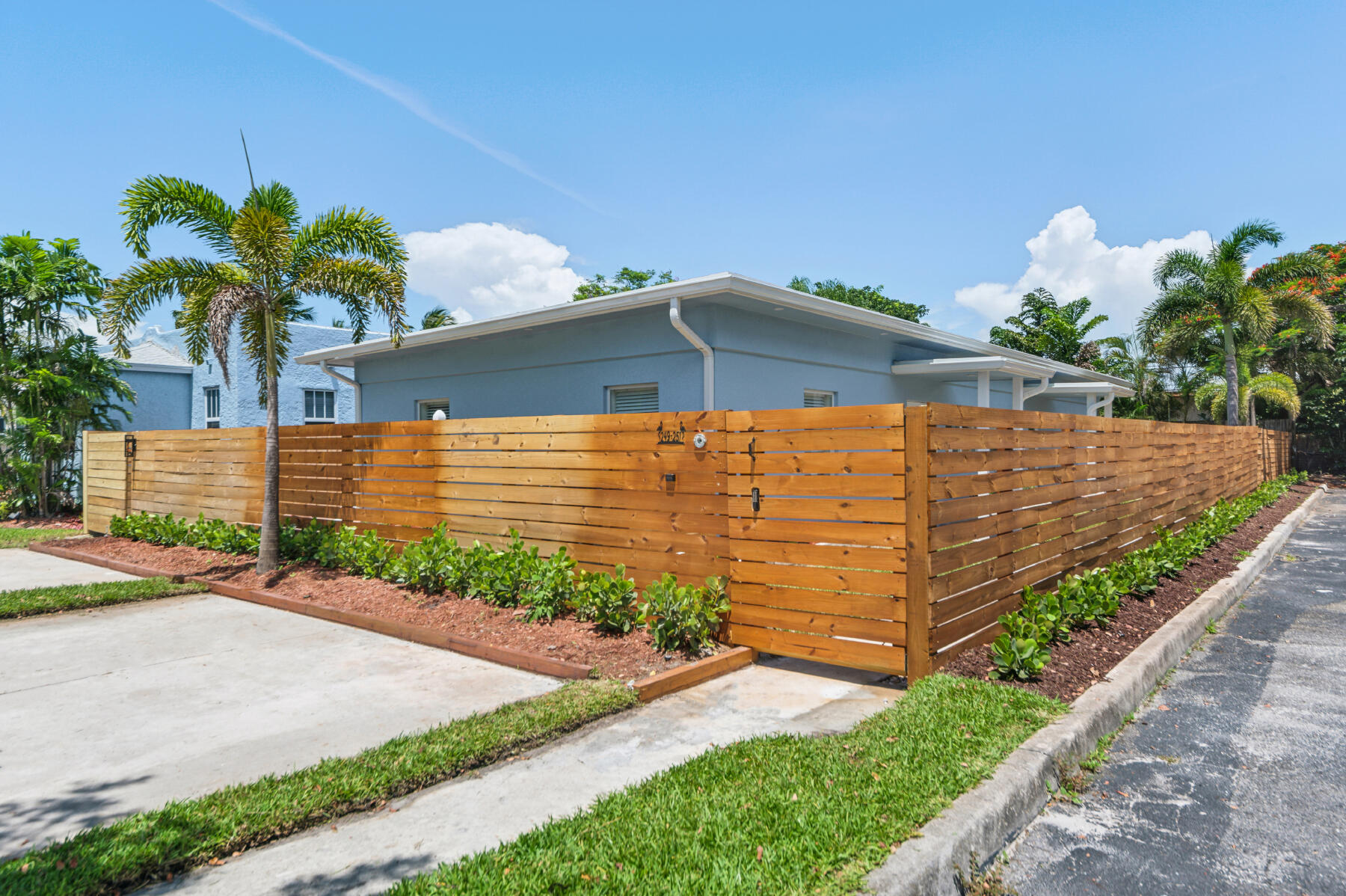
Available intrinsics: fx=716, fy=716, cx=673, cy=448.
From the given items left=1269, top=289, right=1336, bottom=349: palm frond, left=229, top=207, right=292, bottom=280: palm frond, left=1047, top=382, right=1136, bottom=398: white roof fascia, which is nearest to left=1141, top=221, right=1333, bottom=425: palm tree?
left=1269, top=289, right=1336, bottom=349: palm frond

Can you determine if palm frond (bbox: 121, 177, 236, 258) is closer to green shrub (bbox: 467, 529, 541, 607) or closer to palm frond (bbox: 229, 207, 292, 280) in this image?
palm frond (bbox: 229, 207, 292, 280)

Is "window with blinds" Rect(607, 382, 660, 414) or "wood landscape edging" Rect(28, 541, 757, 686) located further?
"window with blinds" Rect(607, 382, 660, 414)

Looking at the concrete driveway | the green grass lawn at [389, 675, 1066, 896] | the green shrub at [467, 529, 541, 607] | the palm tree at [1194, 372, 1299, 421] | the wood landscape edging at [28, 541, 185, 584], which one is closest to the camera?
the green grass lawn at [389, 675, 1066, 896]

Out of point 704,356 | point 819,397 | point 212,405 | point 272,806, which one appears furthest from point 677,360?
point 212,405

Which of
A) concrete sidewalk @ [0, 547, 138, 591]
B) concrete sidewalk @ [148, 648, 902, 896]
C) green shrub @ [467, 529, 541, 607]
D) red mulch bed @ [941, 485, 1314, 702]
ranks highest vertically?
green shrub @ [467, 529, 541, 607]

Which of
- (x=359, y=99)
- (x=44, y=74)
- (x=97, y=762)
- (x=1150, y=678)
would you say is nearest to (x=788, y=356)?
(x=1150, y=678)

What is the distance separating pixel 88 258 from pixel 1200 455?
2309 cm

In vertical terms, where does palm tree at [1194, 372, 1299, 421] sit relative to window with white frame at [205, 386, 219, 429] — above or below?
above

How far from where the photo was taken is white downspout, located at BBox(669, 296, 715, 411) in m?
8.42

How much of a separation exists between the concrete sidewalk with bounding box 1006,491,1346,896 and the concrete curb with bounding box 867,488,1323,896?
0.10 meters

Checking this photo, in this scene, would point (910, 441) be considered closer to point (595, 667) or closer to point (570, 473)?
point (595, 667)

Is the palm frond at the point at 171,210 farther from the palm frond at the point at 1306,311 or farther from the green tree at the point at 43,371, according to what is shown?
the palm frond at the point at 1306,311

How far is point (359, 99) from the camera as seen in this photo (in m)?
10.8

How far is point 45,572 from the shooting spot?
394 inches
